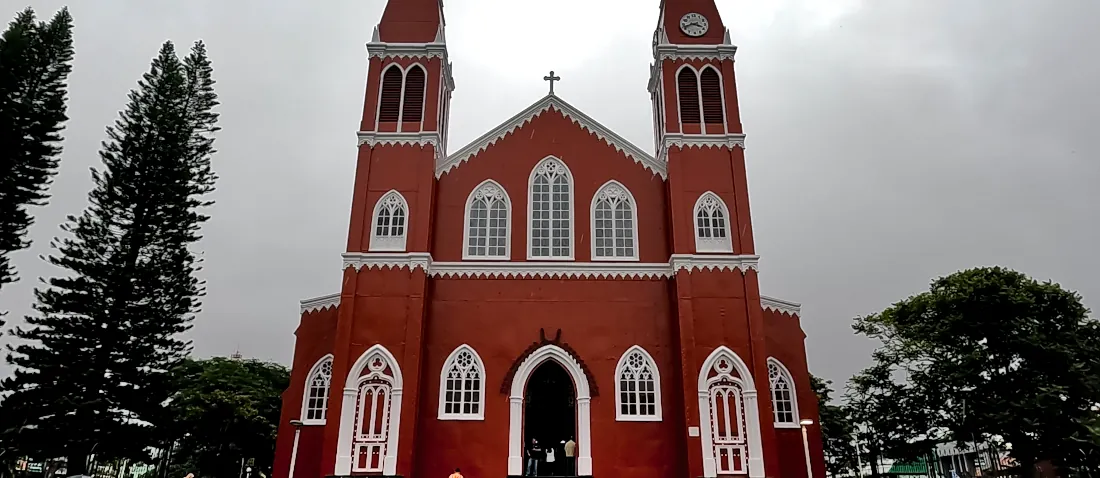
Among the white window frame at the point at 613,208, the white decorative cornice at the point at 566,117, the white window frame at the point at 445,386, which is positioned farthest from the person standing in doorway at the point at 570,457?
the white decorative cornice at the point at 566,117

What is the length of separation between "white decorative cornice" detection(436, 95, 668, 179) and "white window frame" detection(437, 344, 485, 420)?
4.74 meters

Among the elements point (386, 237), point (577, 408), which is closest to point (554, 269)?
point (577, 408)

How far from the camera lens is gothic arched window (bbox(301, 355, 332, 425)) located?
1792 cm

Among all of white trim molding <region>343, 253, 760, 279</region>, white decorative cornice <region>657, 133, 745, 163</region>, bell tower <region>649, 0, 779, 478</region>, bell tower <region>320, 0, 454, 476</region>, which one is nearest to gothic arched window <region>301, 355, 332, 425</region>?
bell tower <region>320, 0, 454, 476</region>

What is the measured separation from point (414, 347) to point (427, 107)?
6.39m

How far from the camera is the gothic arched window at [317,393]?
17.9 m

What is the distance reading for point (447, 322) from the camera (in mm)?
17594

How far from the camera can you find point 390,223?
58.6 feet

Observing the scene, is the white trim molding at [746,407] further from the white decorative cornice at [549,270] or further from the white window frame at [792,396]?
the white decorative cornice at [549,270]

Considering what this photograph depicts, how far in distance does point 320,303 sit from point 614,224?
8.03m

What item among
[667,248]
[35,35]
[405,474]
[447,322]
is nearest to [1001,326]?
[667,248]

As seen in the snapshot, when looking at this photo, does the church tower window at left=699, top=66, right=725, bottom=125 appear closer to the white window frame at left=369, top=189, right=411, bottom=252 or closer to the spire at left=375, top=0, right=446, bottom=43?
the spire at left=375, top=0, right=446, bottom=43

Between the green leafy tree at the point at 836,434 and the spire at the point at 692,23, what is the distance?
12.6 meters

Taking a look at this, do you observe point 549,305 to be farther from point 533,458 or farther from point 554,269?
point 533,458
